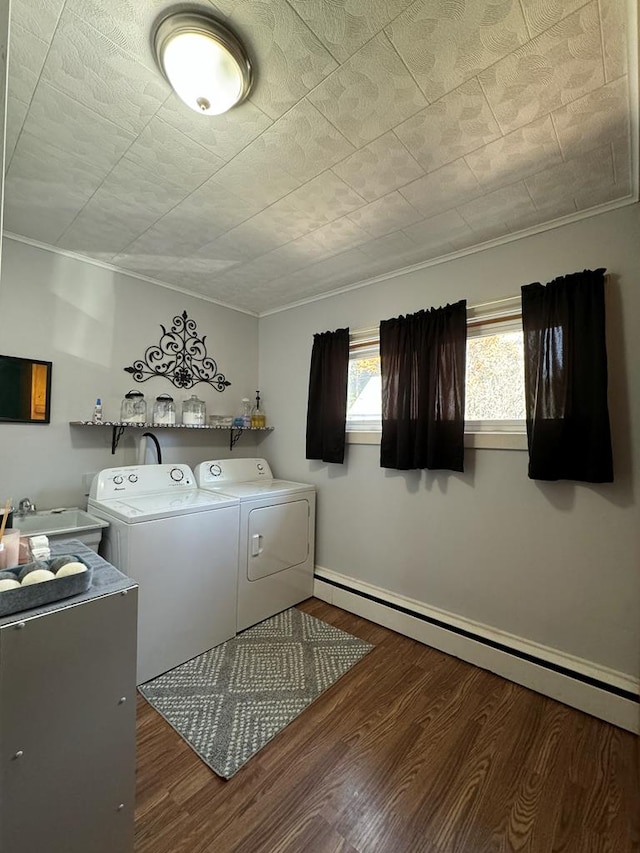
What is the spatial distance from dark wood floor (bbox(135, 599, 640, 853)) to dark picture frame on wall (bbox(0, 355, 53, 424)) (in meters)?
1.71

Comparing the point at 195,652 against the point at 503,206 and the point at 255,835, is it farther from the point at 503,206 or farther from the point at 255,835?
the point at 503,206

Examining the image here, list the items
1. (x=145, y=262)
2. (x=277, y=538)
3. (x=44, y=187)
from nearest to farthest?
(x=44, y=187), (x=145, y=262), (x=277, y=538)

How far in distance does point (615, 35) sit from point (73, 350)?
284cm

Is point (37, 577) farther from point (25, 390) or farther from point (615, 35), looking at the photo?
point (615, 35)

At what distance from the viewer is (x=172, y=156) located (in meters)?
1.49

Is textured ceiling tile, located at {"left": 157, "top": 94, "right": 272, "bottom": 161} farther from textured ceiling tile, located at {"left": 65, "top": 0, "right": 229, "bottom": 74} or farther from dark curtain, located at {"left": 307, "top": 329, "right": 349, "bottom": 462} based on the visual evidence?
dark curtain, located at {"left": 307, "top": 329, "right": 349, "bottom": 462}

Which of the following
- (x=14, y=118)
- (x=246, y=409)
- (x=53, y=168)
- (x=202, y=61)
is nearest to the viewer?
(x=202, y=61)

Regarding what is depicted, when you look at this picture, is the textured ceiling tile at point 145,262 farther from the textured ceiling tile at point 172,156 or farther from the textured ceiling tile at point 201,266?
the textured ceiling tile at point 172,156

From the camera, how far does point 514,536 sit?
199 cm

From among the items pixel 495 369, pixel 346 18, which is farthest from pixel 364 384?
pixel 346 18

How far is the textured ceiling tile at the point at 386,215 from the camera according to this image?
69.6 inches

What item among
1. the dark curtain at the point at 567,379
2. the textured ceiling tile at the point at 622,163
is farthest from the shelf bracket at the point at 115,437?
the textured ceiling tile at the point at 622,163

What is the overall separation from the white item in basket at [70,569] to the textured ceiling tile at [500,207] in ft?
7.06

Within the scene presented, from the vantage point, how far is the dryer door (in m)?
2.40
